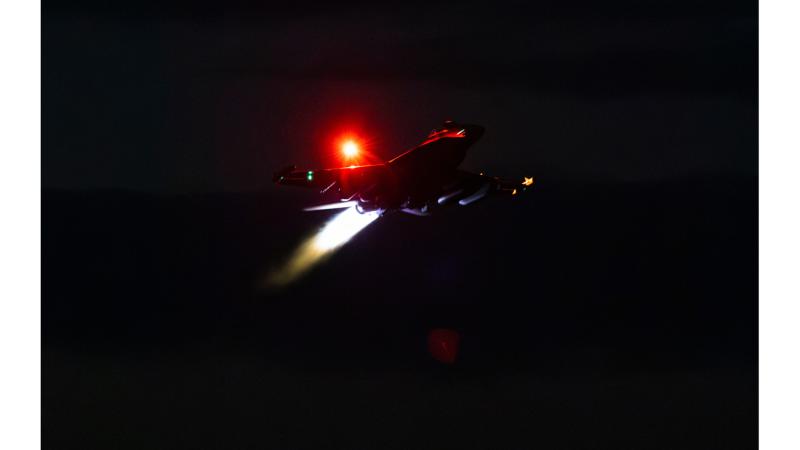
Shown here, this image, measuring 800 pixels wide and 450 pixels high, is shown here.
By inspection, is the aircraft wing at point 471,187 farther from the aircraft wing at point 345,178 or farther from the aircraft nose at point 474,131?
the aircraft wing at point 345,178

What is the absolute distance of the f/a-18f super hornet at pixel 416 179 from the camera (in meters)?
53.8

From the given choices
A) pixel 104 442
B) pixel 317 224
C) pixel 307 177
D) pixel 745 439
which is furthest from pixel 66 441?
pixel 745 439

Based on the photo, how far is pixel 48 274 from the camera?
2650 inches

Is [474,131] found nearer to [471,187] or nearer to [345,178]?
[471,187]

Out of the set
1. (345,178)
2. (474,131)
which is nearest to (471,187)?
(474,131)

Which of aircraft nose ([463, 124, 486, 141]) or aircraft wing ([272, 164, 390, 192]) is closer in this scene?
aircraft wing ([272, 164, 390, 192])

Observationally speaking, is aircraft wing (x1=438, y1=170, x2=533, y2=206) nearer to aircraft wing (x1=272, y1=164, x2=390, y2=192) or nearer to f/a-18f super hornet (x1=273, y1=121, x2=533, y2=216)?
f/a-18f super hornet (x1=273, y1=121, x2=533, y2=216)

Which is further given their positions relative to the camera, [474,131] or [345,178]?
[474,131]

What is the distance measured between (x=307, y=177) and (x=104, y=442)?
1088 inches

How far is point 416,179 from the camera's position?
178 feet

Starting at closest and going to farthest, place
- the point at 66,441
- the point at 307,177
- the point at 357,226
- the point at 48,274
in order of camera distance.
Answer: the point at 307,177 < the point at 357,226 < the point at 48,274 < the point at 66,441

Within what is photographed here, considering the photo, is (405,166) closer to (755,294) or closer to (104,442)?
(755,294)

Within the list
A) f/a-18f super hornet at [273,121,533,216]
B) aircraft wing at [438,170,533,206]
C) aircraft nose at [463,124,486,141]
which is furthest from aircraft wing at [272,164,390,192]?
aircraft nose at [463,124,486,141]

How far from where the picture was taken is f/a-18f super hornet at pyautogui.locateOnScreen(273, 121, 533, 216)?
53.8m
